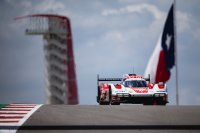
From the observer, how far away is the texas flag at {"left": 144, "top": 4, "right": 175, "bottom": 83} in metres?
40.1

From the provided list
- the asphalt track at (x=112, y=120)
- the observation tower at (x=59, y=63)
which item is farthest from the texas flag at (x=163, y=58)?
the observation tower at (x=59, y=63)

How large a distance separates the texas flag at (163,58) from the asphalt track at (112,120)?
16.7 m

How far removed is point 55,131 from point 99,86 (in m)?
13.2

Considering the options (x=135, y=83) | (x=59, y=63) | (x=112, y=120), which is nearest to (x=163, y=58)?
(x=135, y=83)

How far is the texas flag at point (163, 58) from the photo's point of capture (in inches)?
1581

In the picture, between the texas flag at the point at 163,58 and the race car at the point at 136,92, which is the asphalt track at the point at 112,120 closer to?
the race car at the point at 136,92

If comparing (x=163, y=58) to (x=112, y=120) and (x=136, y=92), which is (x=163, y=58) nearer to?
(x=136, y=92)

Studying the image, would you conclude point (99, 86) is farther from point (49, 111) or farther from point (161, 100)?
point (49, 111)

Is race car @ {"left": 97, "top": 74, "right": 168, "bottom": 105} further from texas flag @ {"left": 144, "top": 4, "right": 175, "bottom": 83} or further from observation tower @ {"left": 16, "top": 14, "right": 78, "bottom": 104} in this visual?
observation tower @ {"left": 16, "top": 14, "right": 78, "bottom": 104}

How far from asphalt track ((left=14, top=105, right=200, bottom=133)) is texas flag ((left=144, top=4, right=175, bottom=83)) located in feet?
54.9

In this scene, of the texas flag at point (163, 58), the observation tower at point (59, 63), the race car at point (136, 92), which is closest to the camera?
the race car at point (136, 92)

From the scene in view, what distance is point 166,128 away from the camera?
17734 millimetres

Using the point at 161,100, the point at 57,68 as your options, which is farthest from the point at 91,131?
the point at 57,68

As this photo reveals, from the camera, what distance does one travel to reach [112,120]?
→ 1941cm
